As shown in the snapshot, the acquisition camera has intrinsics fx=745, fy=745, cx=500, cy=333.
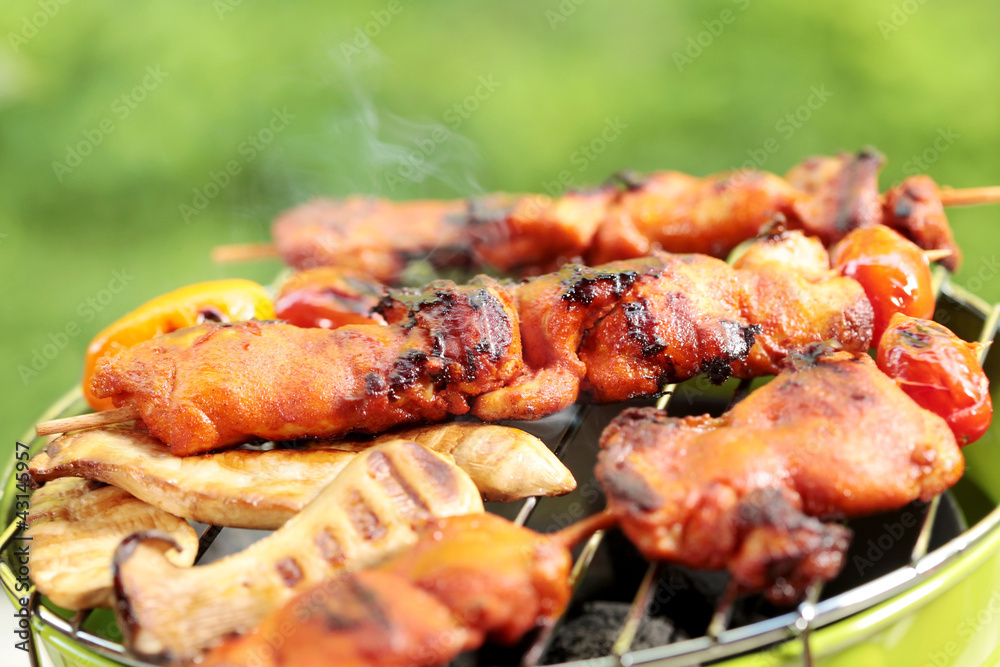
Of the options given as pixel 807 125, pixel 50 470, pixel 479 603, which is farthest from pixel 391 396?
pixel 807 125

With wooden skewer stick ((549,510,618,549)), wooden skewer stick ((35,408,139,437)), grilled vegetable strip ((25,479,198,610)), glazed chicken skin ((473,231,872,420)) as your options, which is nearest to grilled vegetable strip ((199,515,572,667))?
wooden skewer stick ((549,510,618,549))

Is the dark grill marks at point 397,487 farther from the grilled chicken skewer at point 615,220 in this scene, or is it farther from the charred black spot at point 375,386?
the grilled chicken skewer at point 615,220

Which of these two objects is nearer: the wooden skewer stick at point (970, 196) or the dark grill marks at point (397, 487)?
the dark grill marks at point (397, 487)

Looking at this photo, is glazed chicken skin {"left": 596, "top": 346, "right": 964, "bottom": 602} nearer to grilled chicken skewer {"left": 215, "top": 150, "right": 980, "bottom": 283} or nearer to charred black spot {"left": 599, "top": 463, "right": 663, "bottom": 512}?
charred black spot {"left": 599, "top": 463, "right": 663, "bottom": 512}

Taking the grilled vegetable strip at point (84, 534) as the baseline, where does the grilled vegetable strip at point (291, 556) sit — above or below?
above

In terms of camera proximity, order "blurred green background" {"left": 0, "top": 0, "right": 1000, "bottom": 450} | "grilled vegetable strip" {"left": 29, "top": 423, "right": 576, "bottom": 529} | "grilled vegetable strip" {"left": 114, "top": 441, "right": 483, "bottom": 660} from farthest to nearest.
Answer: "blurred green background" {"left": 0, "top": 0, "right": 1000, "bottom": 450} < "grilled vegetable strip" {"left": 29, "top": 423, "right": 576, "bottom": 529} < "grilled vegetable strip" {"left": 114, "top": 441, "right": 483, "bottom": 660}

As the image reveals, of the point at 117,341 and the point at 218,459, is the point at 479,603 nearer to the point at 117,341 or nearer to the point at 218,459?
the point at 218,459

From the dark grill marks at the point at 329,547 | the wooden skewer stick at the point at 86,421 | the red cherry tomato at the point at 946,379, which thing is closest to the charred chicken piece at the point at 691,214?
the red cherry tomato at the point at 946,379
